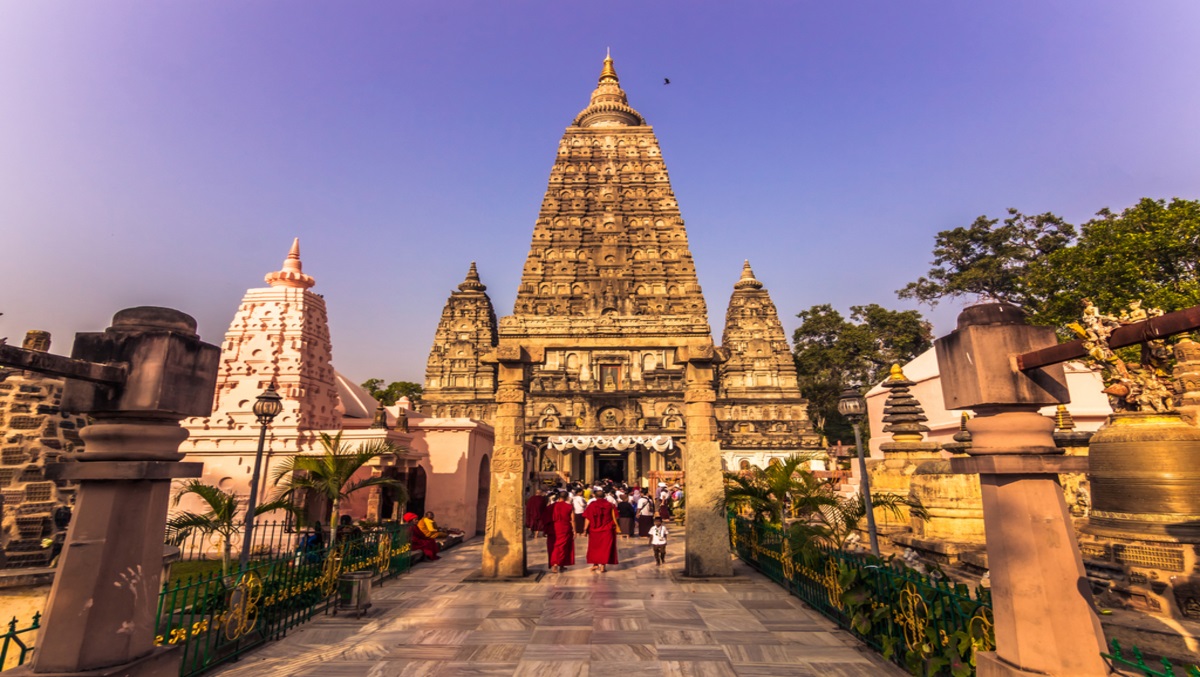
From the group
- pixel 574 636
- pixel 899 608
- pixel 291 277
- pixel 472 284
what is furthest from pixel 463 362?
pixel 899 608

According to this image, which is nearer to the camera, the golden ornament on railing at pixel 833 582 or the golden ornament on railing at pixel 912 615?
the golden ornament on railing at pixel 912 615

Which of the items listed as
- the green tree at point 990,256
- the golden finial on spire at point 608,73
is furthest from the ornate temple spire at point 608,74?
the green tree at point 990,256

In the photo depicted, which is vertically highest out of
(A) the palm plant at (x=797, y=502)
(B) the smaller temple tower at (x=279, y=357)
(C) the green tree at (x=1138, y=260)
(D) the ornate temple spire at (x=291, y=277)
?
(C) the green tree at (x=1138, y=260)

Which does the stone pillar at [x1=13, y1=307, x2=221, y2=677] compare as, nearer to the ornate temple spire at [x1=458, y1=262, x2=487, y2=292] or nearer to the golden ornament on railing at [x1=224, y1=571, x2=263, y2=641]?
the golden ornament on railing at [x1=224, y1=571, x2=263, y2=641]

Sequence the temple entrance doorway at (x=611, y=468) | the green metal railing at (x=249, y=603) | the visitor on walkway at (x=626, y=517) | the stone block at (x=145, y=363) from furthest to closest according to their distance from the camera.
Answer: the temple entrance doorway at (x=611, y=468), the visitor on walkway at (x=626, y=517), the green metal railing at (x=249, y=603), the stone block at (x=145, y=363)

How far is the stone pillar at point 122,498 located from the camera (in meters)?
3.19

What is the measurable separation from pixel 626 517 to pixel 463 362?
31317 mm

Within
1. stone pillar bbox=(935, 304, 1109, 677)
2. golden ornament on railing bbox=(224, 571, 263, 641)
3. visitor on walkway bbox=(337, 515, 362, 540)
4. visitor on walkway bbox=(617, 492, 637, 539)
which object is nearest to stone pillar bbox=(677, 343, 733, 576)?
visitor on walkway bbox=(337, 515, 362, 540)

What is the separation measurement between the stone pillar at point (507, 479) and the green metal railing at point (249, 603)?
2081 millimetres

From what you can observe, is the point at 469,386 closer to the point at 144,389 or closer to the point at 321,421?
the point at 321,421

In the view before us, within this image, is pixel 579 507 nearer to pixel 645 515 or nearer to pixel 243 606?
pixel 645 515

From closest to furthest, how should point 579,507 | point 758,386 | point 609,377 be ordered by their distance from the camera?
1. point 579,507
2. point 609,377
3. point 758,386

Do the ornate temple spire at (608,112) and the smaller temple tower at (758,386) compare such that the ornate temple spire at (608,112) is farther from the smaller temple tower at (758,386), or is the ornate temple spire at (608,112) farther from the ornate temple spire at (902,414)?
the ornate temple spire at (902,414)

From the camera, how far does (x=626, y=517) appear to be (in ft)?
55.6
